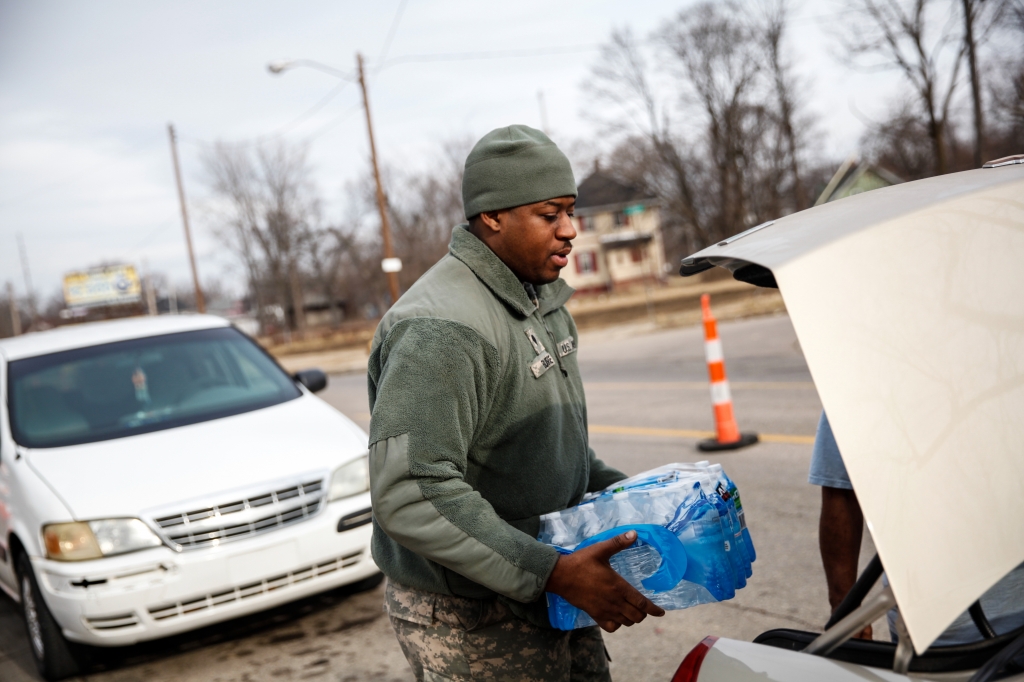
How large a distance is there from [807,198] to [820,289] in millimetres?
56254

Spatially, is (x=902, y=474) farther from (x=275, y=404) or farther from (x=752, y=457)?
(x=752, y=457)

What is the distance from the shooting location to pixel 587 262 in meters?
66.9

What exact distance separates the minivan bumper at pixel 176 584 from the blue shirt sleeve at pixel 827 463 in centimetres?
289

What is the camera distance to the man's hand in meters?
1.84

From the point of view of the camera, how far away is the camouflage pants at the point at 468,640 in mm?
2100

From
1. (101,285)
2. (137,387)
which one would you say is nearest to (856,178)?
(137,387)

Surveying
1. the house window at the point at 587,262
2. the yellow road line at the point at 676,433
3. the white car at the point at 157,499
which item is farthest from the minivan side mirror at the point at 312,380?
the house window at the point at 587,262

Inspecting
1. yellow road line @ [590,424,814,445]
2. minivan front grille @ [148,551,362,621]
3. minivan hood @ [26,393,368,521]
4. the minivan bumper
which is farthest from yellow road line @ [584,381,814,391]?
the minivan bumper

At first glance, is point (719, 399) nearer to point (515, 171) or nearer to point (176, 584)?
point (176, 584)

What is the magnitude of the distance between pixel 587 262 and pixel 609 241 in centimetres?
231

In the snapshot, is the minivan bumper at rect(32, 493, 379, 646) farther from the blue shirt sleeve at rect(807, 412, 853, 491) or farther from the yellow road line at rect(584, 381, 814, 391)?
the yellow road line at rect(584, 381, 814, 391)

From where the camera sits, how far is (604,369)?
53.4 feet

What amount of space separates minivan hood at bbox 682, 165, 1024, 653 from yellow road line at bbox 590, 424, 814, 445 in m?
6.26

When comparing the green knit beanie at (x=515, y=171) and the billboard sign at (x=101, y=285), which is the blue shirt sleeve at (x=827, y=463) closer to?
the green knit beanie at (x=515, y=171)
